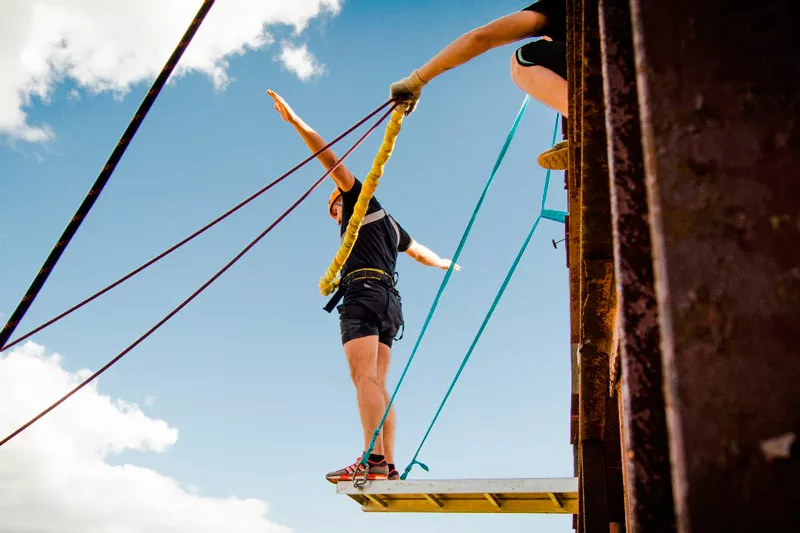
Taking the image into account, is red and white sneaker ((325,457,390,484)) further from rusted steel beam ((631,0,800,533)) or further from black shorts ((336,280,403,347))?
rusted steel beam ((631,0,800,533))

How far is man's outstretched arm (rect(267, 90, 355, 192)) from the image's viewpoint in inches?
166

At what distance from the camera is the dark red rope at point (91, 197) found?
185 centimetres

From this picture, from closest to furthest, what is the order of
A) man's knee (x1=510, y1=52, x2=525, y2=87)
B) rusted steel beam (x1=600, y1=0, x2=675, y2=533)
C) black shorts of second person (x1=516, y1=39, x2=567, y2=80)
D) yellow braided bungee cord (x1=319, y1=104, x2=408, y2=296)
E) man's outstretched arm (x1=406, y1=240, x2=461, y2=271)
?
rusted steel beam (x1=600, y1=0, x2=675, y2=533)
black shorts of second person (x1=516, y1=39, x2=567, y2=80)
man's knee (x1=510, y1=52, x2=525, y2=87)
yellow braided bungee cord (x1=319, y1=104, x2=408, y2=296)
man's outstretched arm (x1=406, y1=240, x2=461, y2=271)

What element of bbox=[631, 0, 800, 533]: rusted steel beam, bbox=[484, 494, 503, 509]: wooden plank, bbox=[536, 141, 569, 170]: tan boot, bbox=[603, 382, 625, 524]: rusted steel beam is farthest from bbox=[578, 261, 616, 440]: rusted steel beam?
bbox=[484, 494, 503, 509]: wooden plank

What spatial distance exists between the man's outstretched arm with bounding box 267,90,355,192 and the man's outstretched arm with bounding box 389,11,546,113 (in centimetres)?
185

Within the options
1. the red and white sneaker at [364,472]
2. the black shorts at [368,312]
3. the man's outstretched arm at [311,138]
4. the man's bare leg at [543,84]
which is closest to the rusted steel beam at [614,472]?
the man's bare leg at [543,84]

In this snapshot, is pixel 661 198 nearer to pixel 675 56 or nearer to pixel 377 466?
pixel 675 56

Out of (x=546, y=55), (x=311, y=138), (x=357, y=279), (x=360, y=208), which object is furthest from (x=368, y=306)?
(x=546, y=55)

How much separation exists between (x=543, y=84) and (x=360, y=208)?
206 centimetres

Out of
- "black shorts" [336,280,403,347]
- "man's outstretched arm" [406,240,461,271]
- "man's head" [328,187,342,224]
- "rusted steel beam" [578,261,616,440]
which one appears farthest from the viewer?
"man's outstretched arm" [406,240,461,271]

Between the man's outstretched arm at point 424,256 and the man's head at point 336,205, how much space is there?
31.9 inches

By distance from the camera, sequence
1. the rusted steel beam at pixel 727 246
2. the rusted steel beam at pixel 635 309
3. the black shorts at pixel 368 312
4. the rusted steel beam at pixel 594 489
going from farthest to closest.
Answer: the black shorts at pixel 368 312, the rusted steel beam at pixel 594 489, the rusted steel beam at pixel 635 309, the rusted steel beam at pixel 727 246

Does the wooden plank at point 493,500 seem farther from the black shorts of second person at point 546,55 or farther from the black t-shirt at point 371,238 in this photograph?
the black shorts of second person at point 546,55

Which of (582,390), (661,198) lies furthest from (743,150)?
(582,390)
